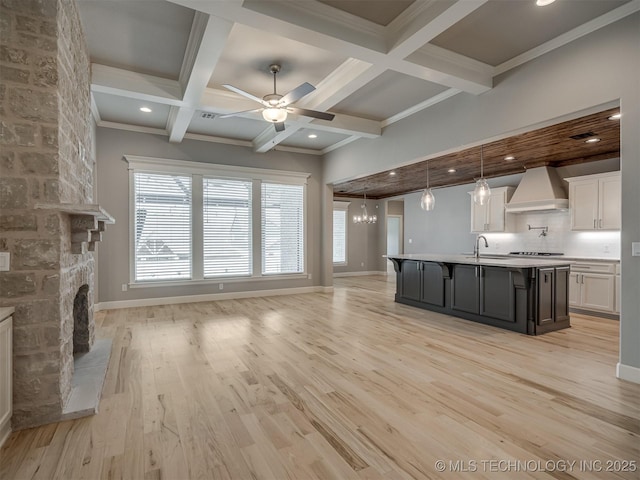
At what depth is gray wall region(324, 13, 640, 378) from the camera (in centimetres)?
290

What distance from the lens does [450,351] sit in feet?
12.2

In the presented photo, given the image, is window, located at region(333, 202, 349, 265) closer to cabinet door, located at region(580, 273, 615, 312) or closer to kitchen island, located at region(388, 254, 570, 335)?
kitchen island, located at region(388, 254, 570, 335)

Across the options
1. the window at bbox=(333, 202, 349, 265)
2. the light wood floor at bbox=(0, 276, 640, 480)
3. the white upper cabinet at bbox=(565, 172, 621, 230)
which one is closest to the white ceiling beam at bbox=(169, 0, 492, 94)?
the light wood floor at bbox=(0, 276, 640, 480)

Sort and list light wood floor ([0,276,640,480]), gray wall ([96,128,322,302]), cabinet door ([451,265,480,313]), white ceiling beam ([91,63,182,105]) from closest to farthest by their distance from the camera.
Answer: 1. light wood floor ([0,276,640,480])
2. white ceiling beam ([91,63,182,105])
3. cabinet door ([451,265,480,313])
4. gray wall ([96,128,322,302])

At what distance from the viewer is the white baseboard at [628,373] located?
9.53 ft

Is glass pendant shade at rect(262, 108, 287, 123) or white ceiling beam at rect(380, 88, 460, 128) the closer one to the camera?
glass pendant shade at rect(262, 108, 287, 123)

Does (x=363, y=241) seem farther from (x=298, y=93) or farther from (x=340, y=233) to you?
(x=298, y=93)

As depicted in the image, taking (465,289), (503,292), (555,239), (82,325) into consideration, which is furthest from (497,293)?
(82,325)

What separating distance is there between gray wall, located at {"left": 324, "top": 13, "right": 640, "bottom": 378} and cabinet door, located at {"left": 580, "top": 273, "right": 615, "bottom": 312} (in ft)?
10.1

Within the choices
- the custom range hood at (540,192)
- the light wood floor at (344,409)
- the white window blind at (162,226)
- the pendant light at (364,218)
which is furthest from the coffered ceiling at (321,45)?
the pendant light at (364,218)

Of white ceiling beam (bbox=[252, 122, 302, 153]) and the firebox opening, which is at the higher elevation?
white ceiling beam (bbox=[252, 122, 302, 153])

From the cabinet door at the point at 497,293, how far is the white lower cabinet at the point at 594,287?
2158 mm

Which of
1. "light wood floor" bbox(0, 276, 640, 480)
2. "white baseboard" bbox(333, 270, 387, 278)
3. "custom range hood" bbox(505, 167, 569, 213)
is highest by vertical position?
"custom range hood" bbox(505, 167, 569, 213)

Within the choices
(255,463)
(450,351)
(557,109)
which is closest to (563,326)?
(450,351)
